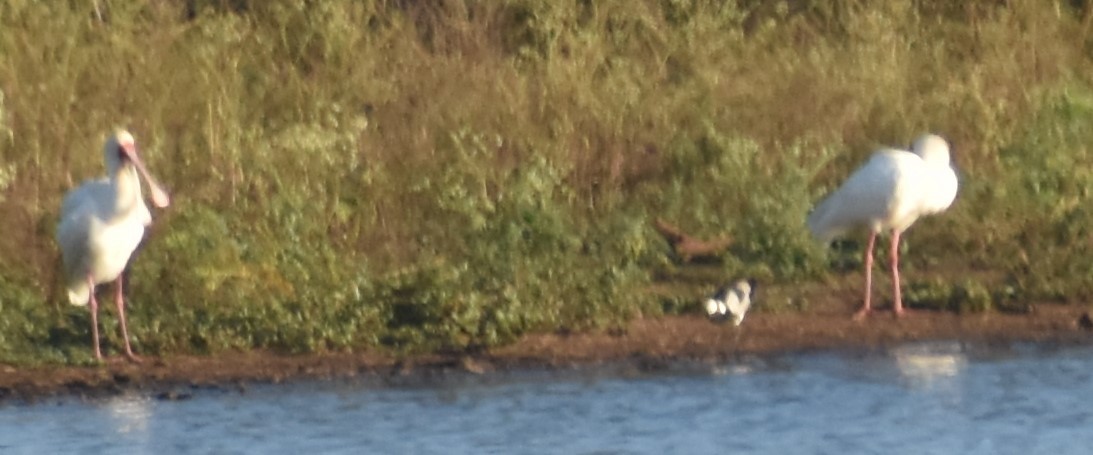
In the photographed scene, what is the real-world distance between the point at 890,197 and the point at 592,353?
7.19 feet

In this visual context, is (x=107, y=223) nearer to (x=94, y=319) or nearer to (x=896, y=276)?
(x=94, y=319)

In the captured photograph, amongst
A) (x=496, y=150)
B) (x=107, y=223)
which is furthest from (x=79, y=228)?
(x=496, y=150)

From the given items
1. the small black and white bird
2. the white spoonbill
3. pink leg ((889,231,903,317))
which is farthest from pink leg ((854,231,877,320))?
the small black and white bird

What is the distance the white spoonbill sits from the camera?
1256 cm

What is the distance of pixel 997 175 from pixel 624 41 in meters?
3.09

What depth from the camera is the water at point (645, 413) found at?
9.65 meters

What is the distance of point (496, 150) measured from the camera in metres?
14.4

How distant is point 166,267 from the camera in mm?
12180

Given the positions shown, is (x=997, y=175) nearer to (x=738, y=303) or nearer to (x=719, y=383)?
(x=738, y=303)

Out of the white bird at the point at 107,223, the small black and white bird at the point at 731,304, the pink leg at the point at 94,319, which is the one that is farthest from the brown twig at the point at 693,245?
the pink leg at the point at 94,319

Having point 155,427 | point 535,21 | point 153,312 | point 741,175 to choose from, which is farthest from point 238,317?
point 535,21

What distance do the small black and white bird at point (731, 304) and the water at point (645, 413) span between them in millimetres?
452

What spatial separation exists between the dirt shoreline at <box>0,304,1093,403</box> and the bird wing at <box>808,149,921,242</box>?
0.64 metres

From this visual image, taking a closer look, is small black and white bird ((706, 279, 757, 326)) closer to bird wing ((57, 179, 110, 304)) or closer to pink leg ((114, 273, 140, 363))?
pink leg ((114, 273, 140, 363))
